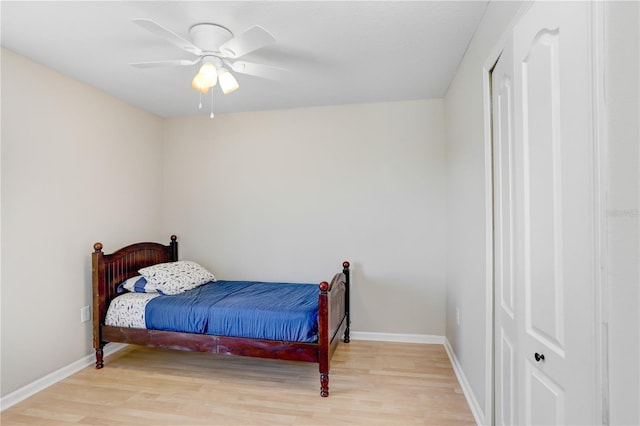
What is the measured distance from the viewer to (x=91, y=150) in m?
3.17

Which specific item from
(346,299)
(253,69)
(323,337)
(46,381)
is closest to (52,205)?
(46,381)

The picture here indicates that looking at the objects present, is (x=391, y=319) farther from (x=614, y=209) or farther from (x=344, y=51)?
(x=614, y=209)

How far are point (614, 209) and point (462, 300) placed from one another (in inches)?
79.4

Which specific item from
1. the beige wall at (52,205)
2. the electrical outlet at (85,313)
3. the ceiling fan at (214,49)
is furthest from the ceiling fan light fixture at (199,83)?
the electrical outlet at (85,313)

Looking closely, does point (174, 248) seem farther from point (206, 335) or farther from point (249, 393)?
point (249, 393)

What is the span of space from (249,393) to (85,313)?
175cm

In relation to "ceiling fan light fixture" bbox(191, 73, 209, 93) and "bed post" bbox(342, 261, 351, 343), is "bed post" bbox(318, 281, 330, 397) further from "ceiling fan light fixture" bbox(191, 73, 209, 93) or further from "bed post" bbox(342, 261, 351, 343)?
Result: "ceiling fan light fixture" bbox(191, 73, 209, 93)

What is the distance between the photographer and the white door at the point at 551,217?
95 cm

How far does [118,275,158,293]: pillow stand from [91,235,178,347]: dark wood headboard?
Result: 0.10m

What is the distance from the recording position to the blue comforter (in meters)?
2.66

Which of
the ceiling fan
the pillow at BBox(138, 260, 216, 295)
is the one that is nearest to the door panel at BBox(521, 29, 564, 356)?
the ceiling fan

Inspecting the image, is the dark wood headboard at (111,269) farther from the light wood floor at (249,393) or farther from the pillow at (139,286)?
the light wood floor at (249,393)

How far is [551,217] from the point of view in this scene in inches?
45.2

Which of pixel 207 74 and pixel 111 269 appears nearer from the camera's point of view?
pixel 207 74
